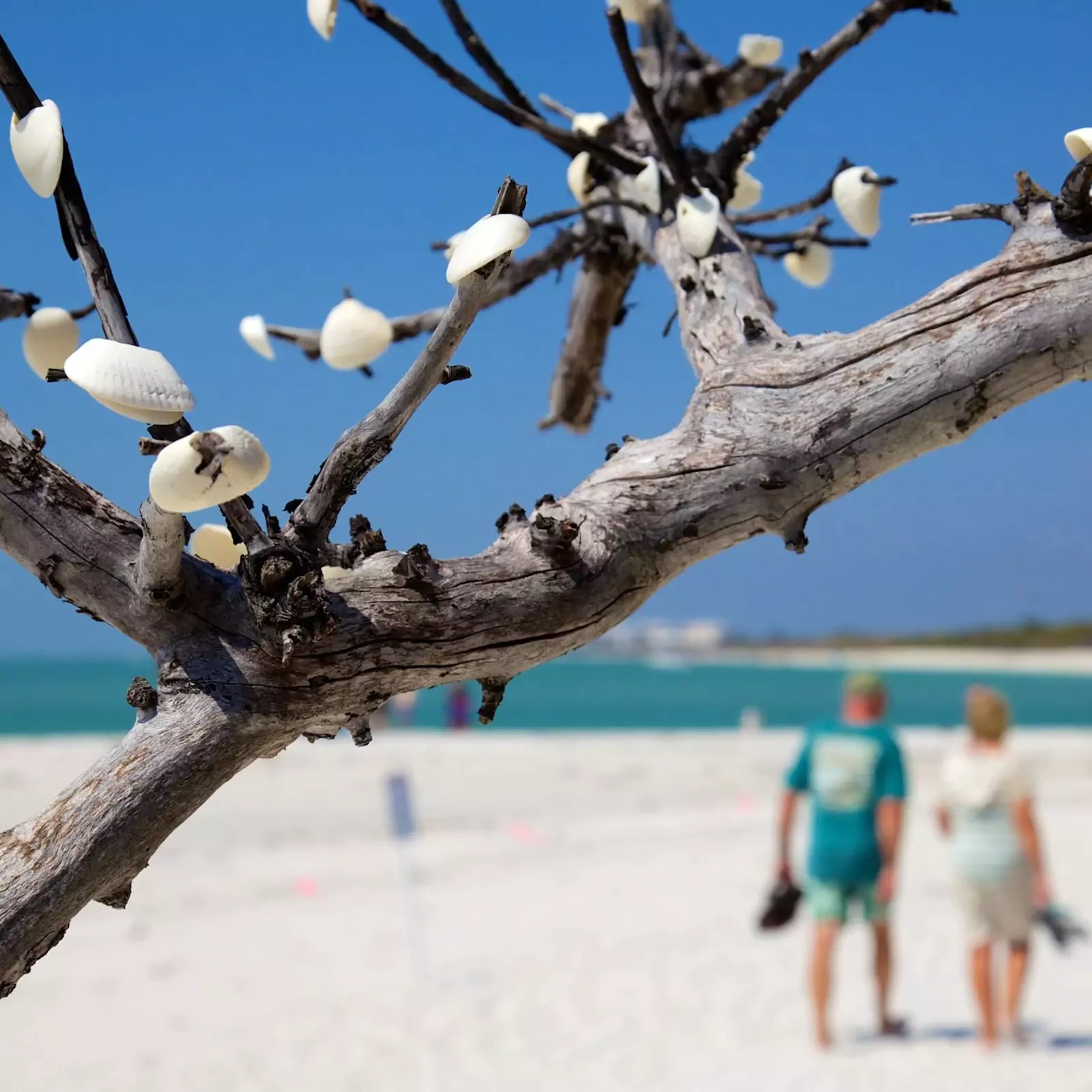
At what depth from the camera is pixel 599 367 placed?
3.90 meters

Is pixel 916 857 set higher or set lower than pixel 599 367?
higher

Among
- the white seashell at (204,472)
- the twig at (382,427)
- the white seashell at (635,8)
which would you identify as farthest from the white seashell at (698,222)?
the white seashell at (204,472)

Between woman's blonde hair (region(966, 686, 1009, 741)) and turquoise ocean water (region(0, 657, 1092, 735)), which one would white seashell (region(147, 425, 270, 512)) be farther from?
turquoise ocean water (region(0, 657, 1092, 735))

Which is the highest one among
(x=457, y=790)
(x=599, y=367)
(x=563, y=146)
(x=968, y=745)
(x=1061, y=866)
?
(x=457, y=790)

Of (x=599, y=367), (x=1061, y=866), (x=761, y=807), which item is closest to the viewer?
(x=599, y=367)

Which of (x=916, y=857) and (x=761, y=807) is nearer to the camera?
(x=916, y=857)

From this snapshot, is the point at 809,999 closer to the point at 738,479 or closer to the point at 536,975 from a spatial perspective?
the point at 536,975

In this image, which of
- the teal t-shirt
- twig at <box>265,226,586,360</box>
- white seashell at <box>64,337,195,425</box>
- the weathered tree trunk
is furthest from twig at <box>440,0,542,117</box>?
the teal t-shirt

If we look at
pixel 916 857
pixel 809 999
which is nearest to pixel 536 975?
pixel 809 999

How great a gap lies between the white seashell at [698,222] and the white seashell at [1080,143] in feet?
2.79

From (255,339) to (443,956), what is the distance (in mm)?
6495

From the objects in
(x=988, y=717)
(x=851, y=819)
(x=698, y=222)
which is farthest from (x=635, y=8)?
(x=988, y=717)

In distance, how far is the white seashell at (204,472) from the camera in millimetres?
1202

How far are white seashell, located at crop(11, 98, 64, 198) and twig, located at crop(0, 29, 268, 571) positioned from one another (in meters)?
0.01
